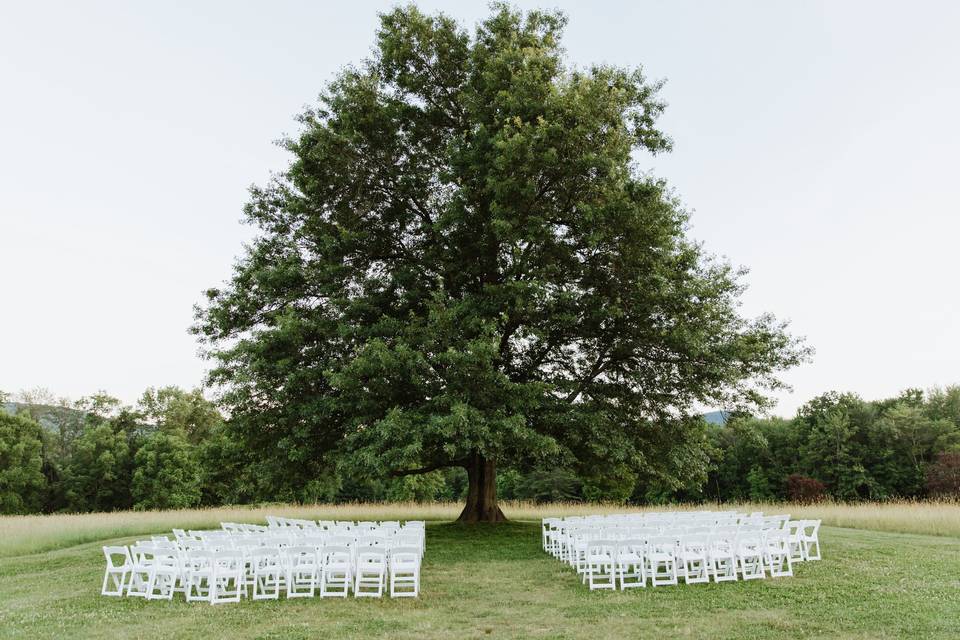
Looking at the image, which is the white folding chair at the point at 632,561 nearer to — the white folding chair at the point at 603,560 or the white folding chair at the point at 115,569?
the white folding chair at the point at 603,560

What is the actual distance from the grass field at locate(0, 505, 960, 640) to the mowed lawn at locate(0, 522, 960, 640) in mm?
20

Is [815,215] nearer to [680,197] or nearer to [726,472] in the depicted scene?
[680,197]

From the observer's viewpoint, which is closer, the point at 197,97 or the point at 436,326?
the point at 436,326

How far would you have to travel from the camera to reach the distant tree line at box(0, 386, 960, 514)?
164ft

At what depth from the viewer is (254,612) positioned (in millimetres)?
8680

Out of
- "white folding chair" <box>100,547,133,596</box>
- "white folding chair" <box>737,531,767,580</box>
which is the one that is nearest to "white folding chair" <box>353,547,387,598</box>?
"white folding chair" <box>100,547,133,596</box>

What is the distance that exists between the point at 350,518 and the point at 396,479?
19339 millimetres

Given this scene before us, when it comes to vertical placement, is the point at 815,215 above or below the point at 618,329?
above

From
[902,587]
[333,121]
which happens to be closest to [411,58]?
[333,121]

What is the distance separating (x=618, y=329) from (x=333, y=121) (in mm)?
10712

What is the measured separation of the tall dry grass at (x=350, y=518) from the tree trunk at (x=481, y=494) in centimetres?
507

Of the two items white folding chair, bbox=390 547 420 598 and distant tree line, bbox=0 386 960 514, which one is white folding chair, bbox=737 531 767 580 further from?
distant tree line, bbox=0 386 960 514

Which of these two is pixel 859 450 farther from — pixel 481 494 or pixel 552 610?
pixel 552 610

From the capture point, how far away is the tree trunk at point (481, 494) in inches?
813
